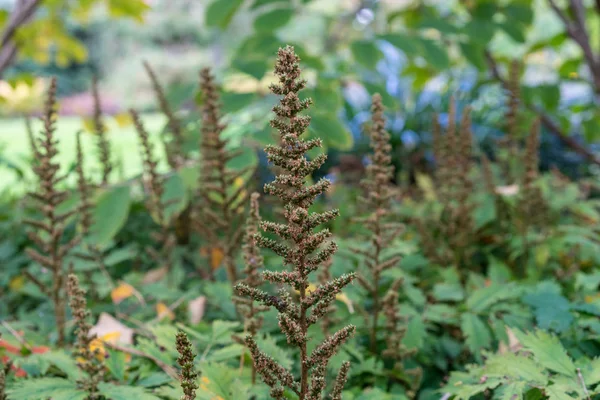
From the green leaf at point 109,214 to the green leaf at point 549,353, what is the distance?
1.39 metres

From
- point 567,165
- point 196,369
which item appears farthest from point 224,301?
point 567,165

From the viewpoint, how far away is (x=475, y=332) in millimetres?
1700

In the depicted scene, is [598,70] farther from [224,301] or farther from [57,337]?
[57,337]

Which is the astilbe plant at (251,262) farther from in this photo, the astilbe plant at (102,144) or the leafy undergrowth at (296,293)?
the astilbe plant at (102,144)

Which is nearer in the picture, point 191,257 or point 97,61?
point 191,257

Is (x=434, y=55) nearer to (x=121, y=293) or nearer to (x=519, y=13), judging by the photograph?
(x=519, y=13)

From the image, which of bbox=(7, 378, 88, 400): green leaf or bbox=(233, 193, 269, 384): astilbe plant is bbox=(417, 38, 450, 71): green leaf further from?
bbox=(7, 378, 88, 400): green leaf

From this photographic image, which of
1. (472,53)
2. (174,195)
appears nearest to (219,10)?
(174,195)

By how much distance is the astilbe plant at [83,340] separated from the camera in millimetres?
1162

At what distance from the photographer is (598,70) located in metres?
3.19

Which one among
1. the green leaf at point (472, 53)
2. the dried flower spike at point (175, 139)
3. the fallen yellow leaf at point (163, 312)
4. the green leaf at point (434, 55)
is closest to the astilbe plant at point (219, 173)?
the fallen yellow leaf at point (163, 312)

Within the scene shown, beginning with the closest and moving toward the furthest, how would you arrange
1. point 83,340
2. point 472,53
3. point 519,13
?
point 83,340
point 472,53
point 519,13

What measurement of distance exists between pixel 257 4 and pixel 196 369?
1997 mm

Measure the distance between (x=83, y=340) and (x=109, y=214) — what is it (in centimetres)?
96
